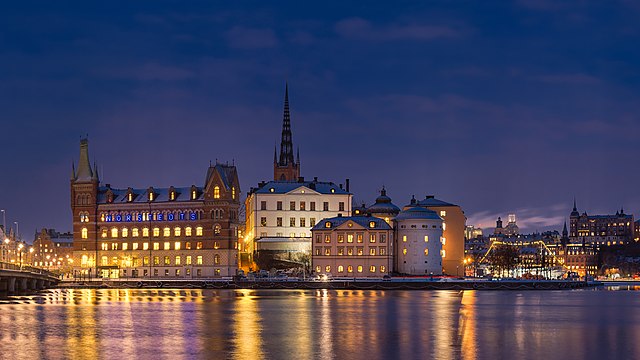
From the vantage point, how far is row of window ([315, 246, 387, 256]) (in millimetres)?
153250

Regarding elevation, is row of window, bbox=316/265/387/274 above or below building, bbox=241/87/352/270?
below

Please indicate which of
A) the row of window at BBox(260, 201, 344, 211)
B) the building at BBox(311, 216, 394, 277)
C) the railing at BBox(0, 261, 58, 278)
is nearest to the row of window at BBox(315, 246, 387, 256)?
the building at BBox(311, 216, 394, 277)

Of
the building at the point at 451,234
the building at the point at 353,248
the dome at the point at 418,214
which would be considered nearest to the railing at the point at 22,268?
the building at the point at 353,248

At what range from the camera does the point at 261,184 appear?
177375 mm

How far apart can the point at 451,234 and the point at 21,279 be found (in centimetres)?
7323

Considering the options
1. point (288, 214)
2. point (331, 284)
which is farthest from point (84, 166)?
point (331, 284)

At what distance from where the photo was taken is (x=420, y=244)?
155 meters

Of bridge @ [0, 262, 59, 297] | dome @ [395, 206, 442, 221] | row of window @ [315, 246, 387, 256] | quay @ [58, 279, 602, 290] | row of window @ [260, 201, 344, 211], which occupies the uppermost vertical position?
row of window @ [260, 201, 344, 211]

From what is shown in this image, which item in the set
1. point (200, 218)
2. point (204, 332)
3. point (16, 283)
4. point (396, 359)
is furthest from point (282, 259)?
point (396, 359)

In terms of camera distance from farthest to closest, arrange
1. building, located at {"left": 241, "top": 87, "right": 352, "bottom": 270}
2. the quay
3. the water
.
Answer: building, located at {"left": 241, "top": 87, "right": 352, "bottom": 270}, the quay, the water

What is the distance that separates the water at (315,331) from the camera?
47.6 meters

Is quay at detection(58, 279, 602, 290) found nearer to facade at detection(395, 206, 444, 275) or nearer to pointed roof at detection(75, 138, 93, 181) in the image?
facade at detection(395, 206, 444, 275)

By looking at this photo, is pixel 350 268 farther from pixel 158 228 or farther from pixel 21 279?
pixel 21 279

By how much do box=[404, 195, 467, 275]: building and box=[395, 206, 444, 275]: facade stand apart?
1008 cm
